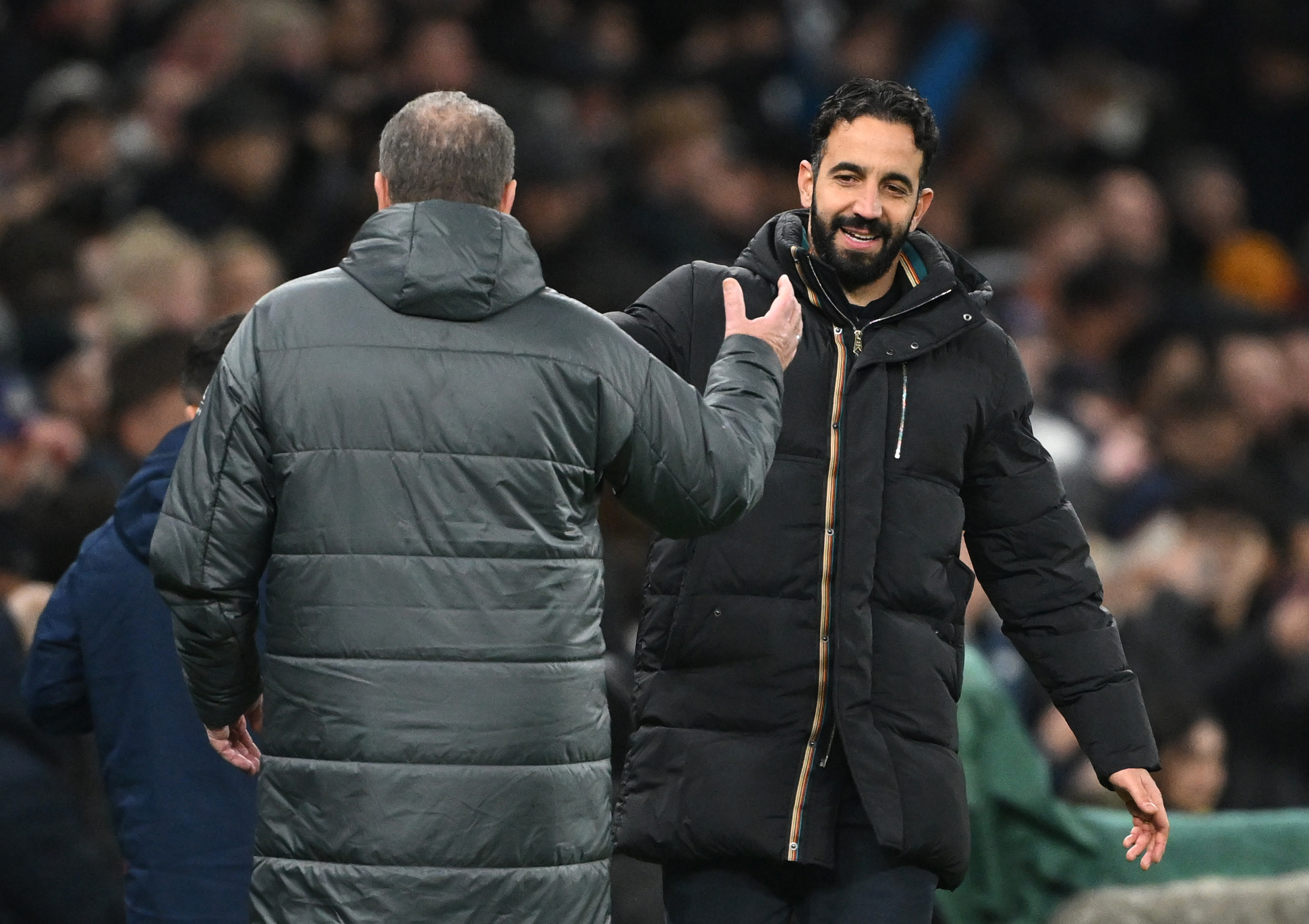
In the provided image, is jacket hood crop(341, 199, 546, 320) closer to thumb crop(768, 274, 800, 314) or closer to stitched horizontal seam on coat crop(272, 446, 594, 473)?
stitched horizontal seam on coat crop(272, 446, 594, 473)

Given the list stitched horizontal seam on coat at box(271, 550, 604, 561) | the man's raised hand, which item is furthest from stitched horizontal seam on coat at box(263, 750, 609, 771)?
the man's raised hand

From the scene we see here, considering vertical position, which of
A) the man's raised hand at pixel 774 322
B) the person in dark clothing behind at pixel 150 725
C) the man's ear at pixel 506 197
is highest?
the man's ear at pixel 506 197

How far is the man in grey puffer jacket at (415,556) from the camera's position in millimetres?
3525

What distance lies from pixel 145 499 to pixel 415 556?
1110 mm

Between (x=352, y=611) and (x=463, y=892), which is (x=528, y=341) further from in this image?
(x=463, y=892)

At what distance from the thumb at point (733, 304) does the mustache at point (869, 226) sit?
0.95ft

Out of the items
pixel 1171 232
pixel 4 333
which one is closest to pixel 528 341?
pixel 4 333

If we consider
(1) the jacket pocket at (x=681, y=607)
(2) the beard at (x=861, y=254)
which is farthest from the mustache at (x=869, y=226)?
(1) the jacket pocket at (x=681, y=607)

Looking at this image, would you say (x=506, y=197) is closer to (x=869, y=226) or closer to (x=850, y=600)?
(x=869, y=226)

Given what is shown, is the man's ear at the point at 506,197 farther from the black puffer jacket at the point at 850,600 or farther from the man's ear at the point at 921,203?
the man's ear at the point at 921,203

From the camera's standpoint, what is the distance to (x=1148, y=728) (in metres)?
4.34

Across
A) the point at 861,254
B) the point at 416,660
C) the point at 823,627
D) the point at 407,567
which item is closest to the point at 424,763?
the point at 416,660

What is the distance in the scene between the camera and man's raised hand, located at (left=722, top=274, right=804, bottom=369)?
395 cm

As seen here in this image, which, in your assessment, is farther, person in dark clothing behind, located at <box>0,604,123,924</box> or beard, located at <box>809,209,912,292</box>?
person in dark clothing behind, located at <box>0,604,123,924</box>
